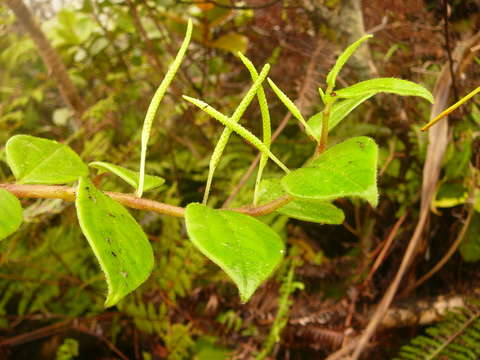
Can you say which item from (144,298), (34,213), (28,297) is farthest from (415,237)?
(28,297)

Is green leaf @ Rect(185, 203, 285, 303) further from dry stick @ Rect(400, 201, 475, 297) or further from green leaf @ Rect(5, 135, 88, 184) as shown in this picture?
dry stick @ Rect(400, 201, 475, 297)

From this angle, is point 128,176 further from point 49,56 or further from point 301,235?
point 49,56

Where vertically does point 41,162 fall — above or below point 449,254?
above

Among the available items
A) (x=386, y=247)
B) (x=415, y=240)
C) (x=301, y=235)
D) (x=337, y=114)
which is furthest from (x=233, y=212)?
(x=301, y=235)

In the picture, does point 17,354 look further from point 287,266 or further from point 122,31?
point 122,31

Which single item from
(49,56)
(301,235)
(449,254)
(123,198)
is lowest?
(301,235)

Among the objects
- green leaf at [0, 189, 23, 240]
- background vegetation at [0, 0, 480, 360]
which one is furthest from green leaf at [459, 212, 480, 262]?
green leaf at [0, 189, 23, 240]
